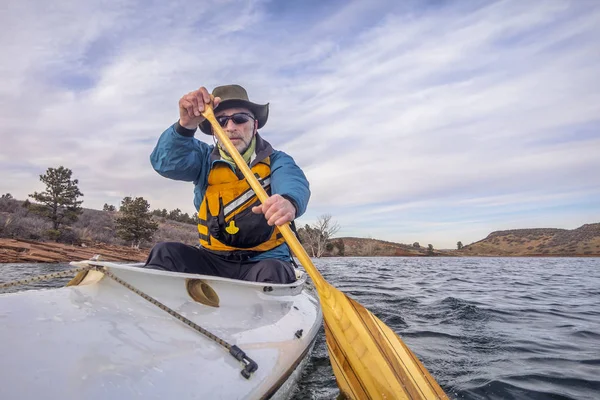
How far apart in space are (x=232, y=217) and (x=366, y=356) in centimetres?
165

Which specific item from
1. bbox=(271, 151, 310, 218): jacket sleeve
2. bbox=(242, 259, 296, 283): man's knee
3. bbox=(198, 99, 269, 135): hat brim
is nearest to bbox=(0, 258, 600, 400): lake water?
bbox=(242, 259, 296, 283): man's knee

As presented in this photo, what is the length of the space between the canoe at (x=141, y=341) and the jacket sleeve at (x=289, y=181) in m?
0.75

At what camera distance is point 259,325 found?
2.12 meters

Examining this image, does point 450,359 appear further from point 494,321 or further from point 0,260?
point 0,260

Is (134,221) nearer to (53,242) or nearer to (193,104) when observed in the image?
(53,242)

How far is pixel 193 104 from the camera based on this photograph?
8.99 feet

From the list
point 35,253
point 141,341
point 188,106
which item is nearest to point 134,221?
point 35,253

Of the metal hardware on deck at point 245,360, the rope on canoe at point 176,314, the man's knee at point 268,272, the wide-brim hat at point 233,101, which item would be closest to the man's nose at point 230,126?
the wide-brim hat at point 233,101

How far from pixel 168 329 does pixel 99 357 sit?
15.4 inches

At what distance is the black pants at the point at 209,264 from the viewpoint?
263 centimetres

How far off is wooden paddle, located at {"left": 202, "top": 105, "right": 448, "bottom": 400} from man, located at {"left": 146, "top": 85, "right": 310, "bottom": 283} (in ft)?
2.43

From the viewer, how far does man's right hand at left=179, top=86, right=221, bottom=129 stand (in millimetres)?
2723

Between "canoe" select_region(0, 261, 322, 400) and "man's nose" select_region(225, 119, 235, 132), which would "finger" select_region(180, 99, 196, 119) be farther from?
"canoe" select_region(0, 261, 322, 400)

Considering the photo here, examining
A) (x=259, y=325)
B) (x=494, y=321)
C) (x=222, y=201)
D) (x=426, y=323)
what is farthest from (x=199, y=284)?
(x=494, y=321)
